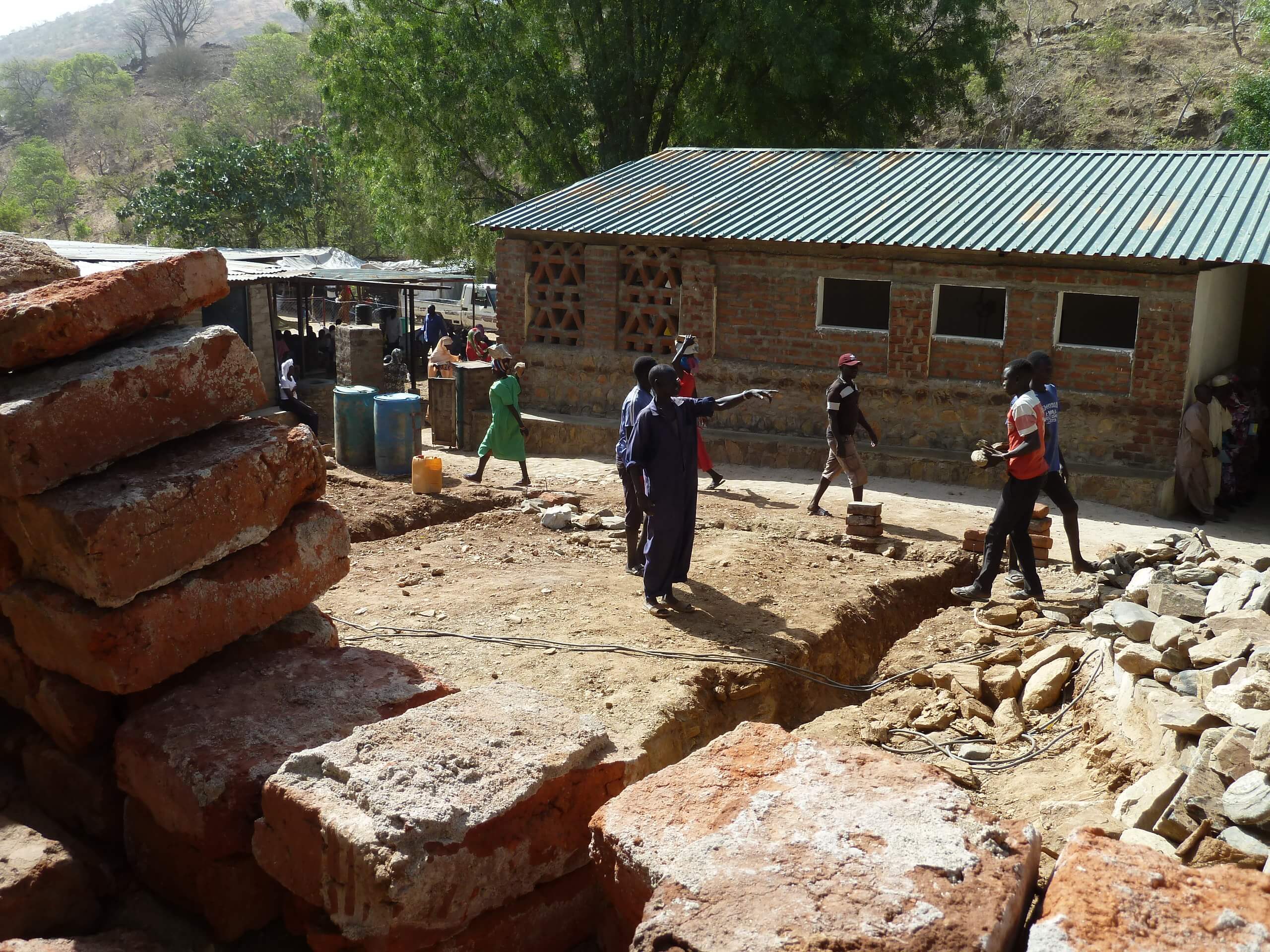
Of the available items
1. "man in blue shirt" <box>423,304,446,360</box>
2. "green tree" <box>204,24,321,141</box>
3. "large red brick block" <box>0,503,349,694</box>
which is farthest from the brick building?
"green tree" <box>204,24,321,141</box>

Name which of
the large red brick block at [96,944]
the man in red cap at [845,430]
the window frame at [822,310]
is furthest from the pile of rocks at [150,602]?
the window frame at [822,310]

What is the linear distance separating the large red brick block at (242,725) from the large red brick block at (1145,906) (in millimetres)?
2537

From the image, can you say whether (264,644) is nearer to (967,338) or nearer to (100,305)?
(100,305)

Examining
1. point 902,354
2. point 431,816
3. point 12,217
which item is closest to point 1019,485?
point 902,354

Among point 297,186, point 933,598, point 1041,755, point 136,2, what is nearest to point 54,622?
point 1041,755

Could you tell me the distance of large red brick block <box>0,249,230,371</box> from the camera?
13.9 ft

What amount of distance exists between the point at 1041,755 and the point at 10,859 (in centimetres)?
456

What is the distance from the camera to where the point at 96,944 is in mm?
3670

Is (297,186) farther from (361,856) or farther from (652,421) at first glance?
A: (361,856)

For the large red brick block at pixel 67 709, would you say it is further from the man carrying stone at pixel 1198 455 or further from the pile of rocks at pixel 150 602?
the man carrying stone at pixel 1198 455

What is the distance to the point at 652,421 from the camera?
23.8 ft

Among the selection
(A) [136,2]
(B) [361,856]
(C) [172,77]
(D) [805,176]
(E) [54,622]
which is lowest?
(B) [361,856]

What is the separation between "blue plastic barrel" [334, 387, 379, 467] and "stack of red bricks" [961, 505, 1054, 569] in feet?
22.0

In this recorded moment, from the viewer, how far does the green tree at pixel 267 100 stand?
4972 centimetres
